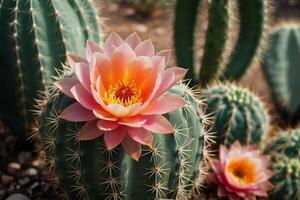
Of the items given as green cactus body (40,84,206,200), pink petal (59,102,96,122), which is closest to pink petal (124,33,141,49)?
green cactus body (40,84,206,200)

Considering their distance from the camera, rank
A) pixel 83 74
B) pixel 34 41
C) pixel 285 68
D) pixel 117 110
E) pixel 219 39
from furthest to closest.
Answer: pixel 285 68 < pixel 219 39 < pixel 34 41 < pixel 83 74 < pixel 117 110

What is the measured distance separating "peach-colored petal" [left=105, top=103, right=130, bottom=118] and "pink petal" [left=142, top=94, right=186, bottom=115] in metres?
0.09

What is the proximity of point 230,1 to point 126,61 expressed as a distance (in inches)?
44.4

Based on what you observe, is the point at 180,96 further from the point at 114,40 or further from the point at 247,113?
the point at 247,113

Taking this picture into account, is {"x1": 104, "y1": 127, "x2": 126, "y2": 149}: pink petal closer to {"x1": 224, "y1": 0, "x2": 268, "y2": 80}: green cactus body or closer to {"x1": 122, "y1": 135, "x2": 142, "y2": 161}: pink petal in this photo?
{"x1": 122, "y1": 135, "x2": 142, "y2": 161}: pink petal

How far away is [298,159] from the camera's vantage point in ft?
9.14

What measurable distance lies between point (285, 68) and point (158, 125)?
2043 mm

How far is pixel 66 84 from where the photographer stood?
1990 millimetres

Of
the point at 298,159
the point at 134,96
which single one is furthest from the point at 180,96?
the point at 298,159

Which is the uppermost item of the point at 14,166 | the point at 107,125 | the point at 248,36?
the point at 107,125

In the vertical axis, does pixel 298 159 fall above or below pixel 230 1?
below

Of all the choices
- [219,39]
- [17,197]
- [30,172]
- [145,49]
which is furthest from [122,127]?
[219,39]

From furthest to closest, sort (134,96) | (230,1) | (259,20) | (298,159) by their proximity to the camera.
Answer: (259,20) < (230,1) < (298,159) < (134,96)

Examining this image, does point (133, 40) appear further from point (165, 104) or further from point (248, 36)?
point (248, 36)
